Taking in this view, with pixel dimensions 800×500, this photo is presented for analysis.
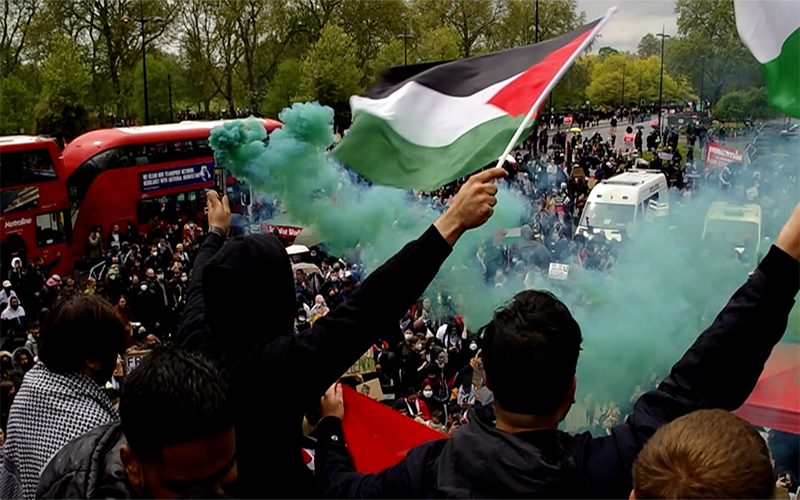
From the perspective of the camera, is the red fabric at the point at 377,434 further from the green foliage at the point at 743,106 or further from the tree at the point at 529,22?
the tree at the point at 529,22

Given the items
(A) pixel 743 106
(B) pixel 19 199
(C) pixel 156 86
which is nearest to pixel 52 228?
(B) pixel 19 199

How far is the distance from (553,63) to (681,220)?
6.53 meters

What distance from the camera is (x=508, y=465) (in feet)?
5.35

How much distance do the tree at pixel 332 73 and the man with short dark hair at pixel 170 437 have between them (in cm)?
2851

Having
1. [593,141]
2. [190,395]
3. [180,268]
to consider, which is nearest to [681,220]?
[180,268]

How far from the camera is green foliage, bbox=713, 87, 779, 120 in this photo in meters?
21.7

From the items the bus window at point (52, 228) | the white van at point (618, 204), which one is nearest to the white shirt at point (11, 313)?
the bus window at point (52, 228)

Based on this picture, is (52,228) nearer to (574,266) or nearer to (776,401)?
(574,266)

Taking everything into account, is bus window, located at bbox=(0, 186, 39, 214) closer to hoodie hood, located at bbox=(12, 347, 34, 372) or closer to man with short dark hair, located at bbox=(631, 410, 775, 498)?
hoodie hood, located at bbox=(12, 347, 34, 372)

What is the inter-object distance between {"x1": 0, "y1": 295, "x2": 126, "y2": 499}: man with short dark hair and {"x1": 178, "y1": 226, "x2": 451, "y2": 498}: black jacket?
33cm

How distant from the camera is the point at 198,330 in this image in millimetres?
2205

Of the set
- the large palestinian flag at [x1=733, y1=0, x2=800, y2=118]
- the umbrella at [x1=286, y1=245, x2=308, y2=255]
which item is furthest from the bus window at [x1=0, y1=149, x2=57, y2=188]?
the large palestinian flag at [x1=733, y1=0, x2=800, y2=118]

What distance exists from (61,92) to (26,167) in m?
14.5

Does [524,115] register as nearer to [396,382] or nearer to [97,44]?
[396,382]
